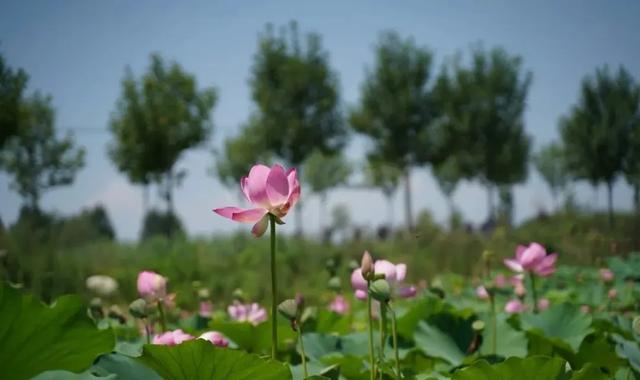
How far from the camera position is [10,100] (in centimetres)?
956

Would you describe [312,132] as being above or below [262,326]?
above

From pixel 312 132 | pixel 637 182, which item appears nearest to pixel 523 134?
pixel 312 132

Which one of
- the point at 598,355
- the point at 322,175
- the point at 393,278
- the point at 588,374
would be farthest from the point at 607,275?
the point at 322,175

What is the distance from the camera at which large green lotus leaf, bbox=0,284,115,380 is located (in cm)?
76

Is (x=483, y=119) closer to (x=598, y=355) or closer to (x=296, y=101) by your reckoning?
→ (x=296, y=101)

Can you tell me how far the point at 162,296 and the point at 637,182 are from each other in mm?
3246

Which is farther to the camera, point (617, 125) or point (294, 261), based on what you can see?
point (294, 261)

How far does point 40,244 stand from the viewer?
5.95 meters

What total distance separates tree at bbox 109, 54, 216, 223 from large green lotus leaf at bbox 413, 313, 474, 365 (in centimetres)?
1219

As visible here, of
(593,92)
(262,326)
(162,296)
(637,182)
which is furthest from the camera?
(593,92)

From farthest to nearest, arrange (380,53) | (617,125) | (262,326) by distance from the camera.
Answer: (380,53)
(617,125)
(262,326)

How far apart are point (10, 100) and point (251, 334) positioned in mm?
9214

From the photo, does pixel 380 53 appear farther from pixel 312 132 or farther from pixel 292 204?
pixel 292 204

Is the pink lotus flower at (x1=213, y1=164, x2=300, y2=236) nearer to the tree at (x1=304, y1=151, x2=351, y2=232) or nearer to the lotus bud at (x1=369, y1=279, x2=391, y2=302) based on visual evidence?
the lotus bud at (x1=369, y1=279, x2=391, y2=302)
